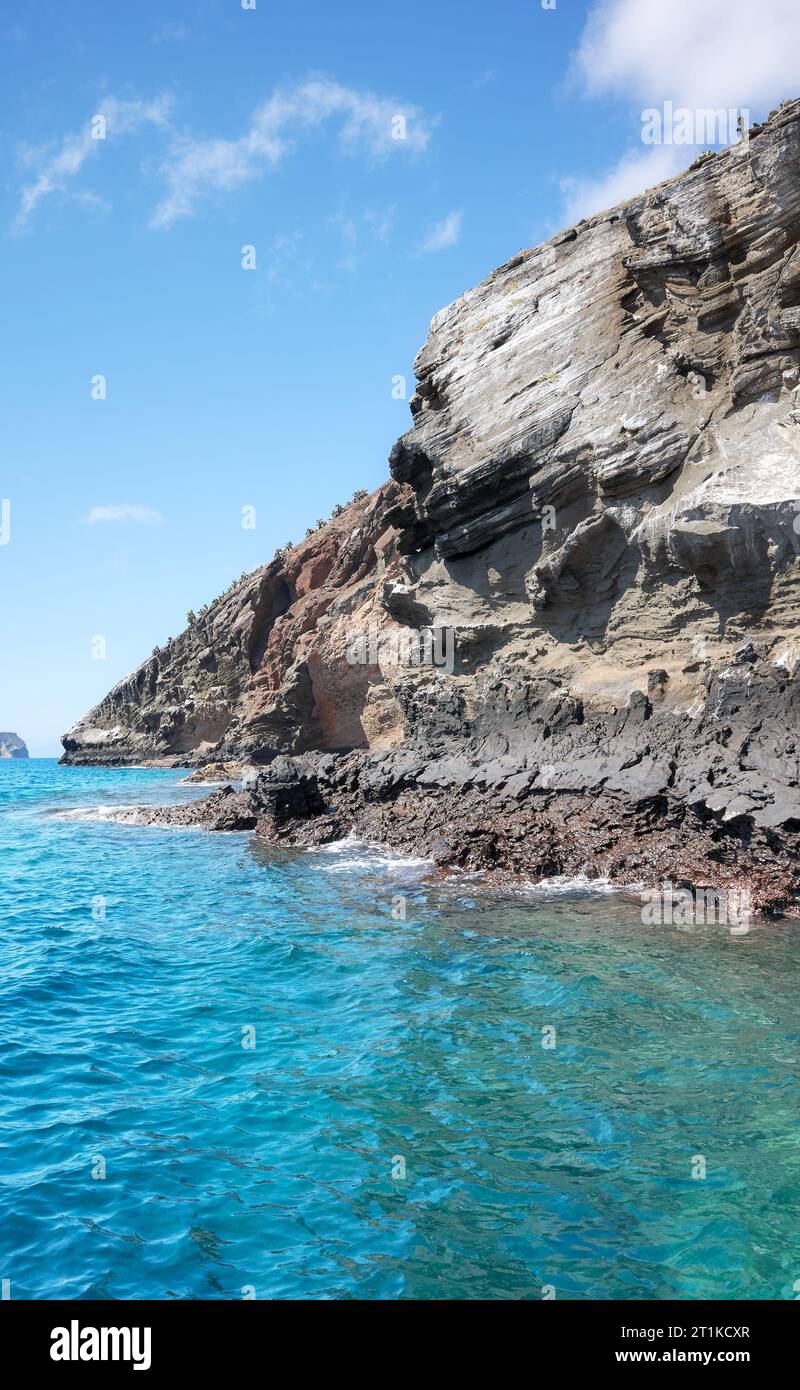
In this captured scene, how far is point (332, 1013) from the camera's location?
11859 mm

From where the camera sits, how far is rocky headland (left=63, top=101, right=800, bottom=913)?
65.9 ft

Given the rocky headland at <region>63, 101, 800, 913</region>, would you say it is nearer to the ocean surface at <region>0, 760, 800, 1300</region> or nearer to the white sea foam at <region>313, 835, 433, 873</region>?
the white sea foam at <region>313, 835, 433, 873</region>

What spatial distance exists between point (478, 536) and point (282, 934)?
20025mm

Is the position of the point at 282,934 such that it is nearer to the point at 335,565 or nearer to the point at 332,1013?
the point at 332,1013

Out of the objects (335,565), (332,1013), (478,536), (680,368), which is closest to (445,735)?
(478,536)

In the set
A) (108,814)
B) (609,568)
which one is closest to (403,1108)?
(609,568)

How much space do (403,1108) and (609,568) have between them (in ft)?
70.1

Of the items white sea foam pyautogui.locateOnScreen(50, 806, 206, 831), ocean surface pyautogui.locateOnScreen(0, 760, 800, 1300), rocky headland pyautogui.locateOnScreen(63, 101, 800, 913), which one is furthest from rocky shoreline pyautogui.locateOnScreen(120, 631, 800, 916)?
white sea foam pyautogui.locateOnScreen(50, 806, 206, 831)

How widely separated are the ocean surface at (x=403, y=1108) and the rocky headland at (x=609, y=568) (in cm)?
412

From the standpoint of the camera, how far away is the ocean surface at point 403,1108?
6.37 meters

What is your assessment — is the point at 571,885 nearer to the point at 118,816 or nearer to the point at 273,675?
the point at 118,816

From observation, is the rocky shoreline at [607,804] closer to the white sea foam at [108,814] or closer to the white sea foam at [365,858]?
the white sea foam at [365,858]

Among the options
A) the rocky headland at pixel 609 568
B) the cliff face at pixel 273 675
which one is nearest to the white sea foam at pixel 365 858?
the rocky headland at pixel 609 568

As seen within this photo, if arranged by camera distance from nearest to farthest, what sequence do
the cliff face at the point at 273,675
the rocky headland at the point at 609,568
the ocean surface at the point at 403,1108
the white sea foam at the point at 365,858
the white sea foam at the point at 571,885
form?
the ocean surface at the point at 403,1108 → the white sea foam at the point at 571,885 → the rocky headland at the point at 609,568 → the white sea foam at the point at 365,858 → the cliff face at the point at 273,675
